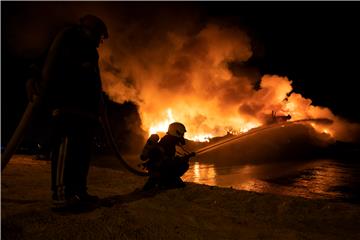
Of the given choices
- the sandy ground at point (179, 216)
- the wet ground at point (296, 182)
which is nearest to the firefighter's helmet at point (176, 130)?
the sandy ground at point (179, 216)

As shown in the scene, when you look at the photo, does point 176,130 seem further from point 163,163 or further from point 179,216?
point 179,216

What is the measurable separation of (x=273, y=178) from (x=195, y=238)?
967 centimetres

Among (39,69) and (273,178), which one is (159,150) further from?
(273,178)

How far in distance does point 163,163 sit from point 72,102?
2479 millimetres

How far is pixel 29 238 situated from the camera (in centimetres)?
305

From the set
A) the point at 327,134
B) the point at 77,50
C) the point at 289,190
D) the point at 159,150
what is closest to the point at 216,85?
the point at 327,134

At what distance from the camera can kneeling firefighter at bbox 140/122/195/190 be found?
6.05m

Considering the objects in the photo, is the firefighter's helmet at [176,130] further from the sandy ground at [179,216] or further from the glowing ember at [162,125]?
the glowing ember at [162,125]

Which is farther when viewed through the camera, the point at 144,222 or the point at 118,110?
the point at 118,110

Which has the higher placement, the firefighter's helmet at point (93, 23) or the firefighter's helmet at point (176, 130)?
the firefighter's helmet at point (93, 23)

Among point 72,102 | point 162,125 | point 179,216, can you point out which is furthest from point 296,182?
point 162,125

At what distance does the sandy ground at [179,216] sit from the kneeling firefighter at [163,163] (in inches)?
13.3

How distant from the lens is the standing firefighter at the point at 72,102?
12.7ft

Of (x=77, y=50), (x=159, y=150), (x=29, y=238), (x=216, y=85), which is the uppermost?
(x=216, y=85)
